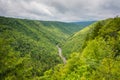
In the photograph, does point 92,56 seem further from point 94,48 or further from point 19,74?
point 19,74

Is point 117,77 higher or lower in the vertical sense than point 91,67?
higher

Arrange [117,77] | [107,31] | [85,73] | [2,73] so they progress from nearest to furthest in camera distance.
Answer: [2,73] < [117,77] < [85,73] < [107,31]

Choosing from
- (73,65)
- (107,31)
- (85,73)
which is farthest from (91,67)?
(107,31)

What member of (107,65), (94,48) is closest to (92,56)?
(94,48)

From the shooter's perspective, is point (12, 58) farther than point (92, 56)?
No

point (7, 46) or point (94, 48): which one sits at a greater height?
point (7, 46)

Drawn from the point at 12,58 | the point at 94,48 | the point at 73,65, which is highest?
the point at 12,58

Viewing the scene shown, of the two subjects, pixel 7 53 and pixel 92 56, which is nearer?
pixel 7 53

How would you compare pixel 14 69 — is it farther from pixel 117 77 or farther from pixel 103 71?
pixel 117 77

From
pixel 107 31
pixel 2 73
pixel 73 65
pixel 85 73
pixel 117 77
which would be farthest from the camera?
pixel 107 31
